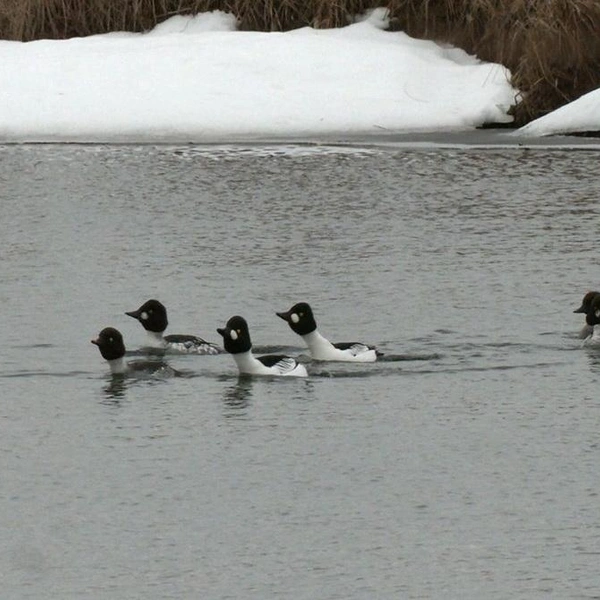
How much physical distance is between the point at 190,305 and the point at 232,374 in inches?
67.6

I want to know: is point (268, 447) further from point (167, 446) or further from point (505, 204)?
point (505, 204)

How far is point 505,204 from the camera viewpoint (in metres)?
15.7

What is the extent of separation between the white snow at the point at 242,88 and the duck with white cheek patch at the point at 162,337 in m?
8.99

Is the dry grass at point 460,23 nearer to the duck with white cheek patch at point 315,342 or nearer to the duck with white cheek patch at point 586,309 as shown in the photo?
the duck with white cheek patch at point 586,309

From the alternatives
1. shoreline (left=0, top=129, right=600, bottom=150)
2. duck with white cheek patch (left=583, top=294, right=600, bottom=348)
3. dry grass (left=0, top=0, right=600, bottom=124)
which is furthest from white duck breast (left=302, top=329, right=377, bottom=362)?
dry grass (left=0, top=0, right=600, bottom=124)

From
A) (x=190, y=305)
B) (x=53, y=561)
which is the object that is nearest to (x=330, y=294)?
(x=190, y=305)

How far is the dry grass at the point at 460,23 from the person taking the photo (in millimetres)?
21047

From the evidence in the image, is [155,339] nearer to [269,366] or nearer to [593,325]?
[269,366]

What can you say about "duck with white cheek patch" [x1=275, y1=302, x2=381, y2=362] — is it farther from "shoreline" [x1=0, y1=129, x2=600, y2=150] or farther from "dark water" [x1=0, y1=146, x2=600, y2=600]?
"shoreline" [x1=0, y1=129, x2=600, y2=150]

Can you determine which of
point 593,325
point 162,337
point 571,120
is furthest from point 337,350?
point 571,120

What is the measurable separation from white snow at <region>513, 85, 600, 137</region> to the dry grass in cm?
79

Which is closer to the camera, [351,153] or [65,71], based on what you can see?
[351,153]

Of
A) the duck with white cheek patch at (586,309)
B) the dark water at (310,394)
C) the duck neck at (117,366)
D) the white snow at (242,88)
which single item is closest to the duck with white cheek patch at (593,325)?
the duck with white cheek patch at (586,309)

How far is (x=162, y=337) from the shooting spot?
10.9 m
